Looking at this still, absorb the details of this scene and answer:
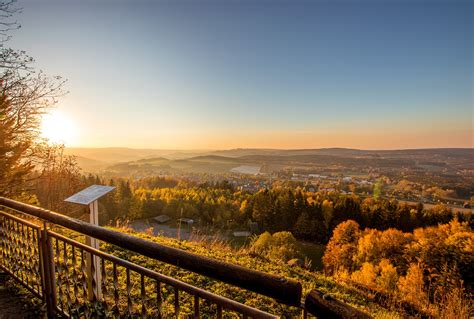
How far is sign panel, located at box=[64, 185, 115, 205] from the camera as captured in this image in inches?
117

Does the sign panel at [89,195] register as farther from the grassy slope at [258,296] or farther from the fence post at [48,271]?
the grassy slope at [258,296]

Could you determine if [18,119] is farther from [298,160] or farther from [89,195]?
[298,160]

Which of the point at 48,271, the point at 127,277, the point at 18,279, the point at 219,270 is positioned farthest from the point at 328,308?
the point at 18,279

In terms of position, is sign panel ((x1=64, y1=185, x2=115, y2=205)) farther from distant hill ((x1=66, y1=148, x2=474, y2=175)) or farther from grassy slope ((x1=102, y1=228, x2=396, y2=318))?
distant hill ((x1=66, y1=148, x2=474, y2=175))

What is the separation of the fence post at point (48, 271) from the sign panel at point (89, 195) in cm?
40

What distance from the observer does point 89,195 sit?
3.10 meters

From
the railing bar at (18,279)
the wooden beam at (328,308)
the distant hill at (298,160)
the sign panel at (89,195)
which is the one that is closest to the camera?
the wooden beam at (328,308)

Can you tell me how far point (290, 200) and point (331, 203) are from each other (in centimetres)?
803

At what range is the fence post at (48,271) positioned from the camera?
2812mm

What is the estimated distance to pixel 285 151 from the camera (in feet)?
358

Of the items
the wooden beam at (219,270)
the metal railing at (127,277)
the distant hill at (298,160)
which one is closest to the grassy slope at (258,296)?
the metal railing at (127,277)

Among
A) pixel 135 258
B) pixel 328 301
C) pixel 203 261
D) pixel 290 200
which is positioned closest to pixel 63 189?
pixel 135 258

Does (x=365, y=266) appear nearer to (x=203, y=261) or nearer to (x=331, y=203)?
(x=331, y=203)

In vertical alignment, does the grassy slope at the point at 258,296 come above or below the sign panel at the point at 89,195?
below
